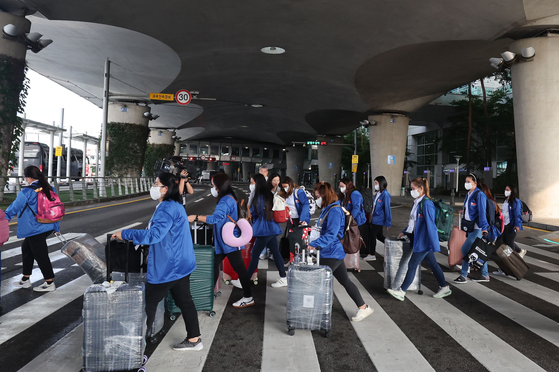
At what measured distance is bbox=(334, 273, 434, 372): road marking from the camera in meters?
3.95

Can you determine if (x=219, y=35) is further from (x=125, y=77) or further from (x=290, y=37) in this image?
(x=125, y=77)

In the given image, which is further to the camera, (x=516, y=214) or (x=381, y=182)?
(x=381, y=182)

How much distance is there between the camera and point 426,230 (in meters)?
5.91

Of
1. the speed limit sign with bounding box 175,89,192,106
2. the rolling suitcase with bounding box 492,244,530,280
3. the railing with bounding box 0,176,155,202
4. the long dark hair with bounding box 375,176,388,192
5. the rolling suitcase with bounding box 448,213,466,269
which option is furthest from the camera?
the speed limit sign with bounding box 175,89,192,106

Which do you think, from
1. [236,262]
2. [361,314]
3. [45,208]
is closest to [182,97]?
[45,208]

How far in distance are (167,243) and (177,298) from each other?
1.90 feet

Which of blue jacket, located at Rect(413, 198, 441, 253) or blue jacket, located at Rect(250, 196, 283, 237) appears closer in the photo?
blue jacket, located at Rect(413, 198, 441, 253)

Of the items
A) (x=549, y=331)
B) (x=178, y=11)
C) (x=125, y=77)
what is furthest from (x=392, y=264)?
(x=125, y=77)

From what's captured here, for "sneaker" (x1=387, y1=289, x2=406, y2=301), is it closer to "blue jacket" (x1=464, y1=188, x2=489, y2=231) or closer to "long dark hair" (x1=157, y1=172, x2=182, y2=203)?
"blue jacket" (x1=464, y1=188, x2=489, y2=231)

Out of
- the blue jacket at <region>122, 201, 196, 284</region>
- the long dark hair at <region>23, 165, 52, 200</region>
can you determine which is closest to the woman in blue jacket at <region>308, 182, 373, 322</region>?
the blue jacket at <region>122, 201, 196, 284</region>

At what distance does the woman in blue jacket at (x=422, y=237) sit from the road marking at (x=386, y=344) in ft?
2.42

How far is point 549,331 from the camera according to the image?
4965 millimetres

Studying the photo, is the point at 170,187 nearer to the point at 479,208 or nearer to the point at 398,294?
the point at 398,294

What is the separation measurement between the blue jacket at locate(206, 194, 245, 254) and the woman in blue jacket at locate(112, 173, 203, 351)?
1.10 m
